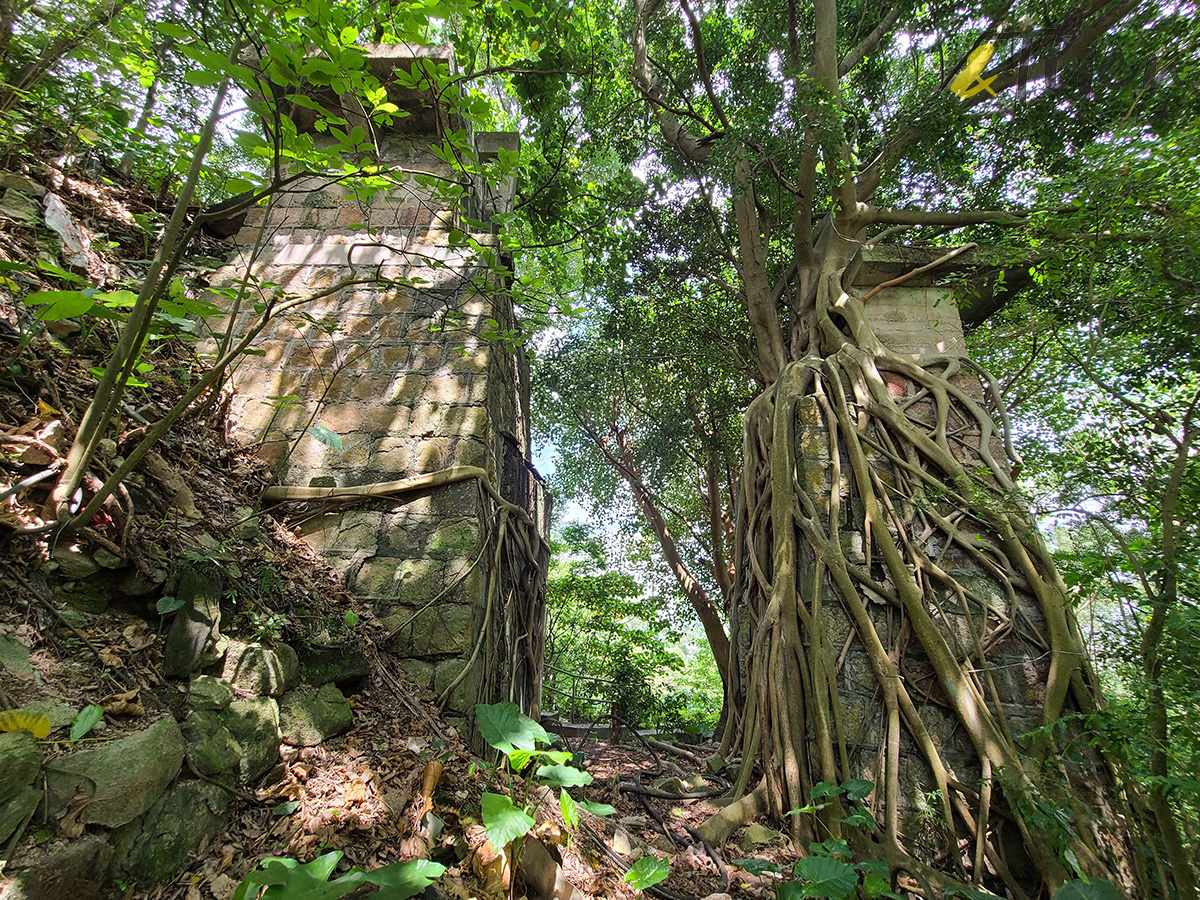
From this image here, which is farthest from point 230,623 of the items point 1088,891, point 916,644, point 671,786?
point 916,644

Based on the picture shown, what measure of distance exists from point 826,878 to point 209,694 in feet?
5.90

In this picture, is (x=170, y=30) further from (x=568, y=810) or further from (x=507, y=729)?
(x=568, y=810)

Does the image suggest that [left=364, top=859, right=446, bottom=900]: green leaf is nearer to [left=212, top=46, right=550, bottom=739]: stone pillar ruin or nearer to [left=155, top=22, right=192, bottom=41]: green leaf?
[left=212, top=46, right=550, bottom=739]: stone pillar ruin

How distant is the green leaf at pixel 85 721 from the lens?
1144mm

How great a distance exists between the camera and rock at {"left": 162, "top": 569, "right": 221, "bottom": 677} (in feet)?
4.97

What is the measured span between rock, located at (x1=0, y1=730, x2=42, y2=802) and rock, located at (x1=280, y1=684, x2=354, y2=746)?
2.19 ft

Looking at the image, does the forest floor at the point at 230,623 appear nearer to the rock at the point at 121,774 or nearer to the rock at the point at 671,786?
the rock at the point at 121,774

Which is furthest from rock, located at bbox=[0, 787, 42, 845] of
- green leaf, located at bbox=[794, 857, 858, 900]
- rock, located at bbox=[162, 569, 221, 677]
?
green leaf, located at bbox=[794, 857, 858, 900]

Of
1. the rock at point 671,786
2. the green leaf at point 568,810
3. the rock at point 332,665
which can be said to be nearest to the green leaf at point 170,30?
the rock at point 332,665

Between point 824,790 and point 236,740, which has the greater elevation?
point 236,740

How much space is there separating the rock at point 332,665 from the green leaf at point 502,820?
2.90 ft

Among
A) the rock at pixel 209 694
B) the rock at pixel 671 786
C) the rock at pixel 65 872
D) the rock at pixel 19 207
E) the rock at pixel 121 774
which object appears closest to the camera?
the rock at pixel 65 872

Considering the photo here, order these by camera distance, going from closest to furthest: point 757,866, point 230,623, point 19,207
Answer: point 230,623 → point 757,866 → point 19,207

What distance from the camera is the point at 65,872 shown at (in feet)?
3.26
